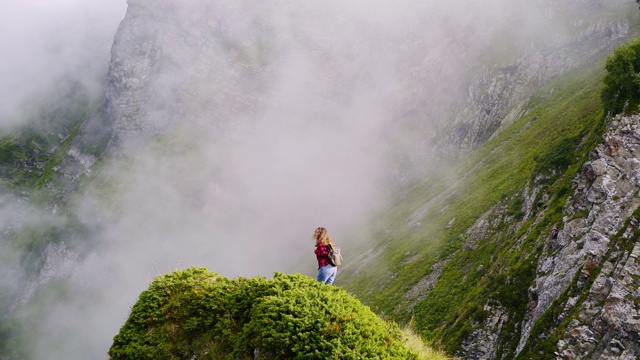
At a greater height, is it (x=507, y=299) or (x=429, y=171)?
(x=429, y=171)

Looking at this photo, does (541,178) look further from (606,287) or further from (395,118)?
(395,118)

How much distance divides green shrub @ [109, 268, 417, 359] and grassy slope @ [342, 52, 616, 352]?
19.4m

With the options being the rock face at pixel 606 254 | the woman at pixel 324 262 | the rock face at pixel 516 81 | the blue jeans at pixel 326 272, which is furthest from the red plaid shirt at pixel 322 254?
the rock face at pixel 516 81

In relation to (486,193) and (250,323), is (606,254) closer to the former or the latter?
(250,323)

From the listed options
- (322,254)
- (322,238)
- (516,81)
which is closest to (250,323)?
(322,254)

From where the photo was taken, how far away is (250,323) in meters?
13.0

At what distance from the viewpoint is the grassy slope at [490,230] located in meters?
33.2

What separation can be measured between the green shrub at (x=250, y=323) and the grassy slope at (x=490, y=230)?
1939 centimetres

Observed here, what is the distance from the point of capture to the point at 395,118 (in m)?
167

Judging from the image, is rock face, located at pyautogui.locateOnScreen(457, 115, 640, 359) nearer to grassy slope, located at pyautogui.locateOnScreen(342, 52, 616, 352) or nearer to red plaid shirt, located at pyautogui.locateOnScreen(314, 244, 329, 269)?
grassy slope, located at pyautogui.locateOnScreen(342, 52, 616, 352)

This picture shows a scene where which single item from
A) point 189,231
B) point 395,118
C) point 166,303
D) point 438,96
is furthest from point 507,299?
point 189,231

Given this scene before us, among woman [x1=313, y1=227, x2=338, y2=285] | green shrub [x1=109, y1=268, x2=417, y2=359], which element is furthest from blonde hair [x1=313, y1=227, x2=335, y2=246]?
green shrub [x1=109, y1=268, x2=417, y2=359]

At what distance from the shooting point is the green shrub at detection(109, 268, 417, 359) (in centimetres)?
1188

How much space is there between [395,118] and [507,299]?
5574 inches
